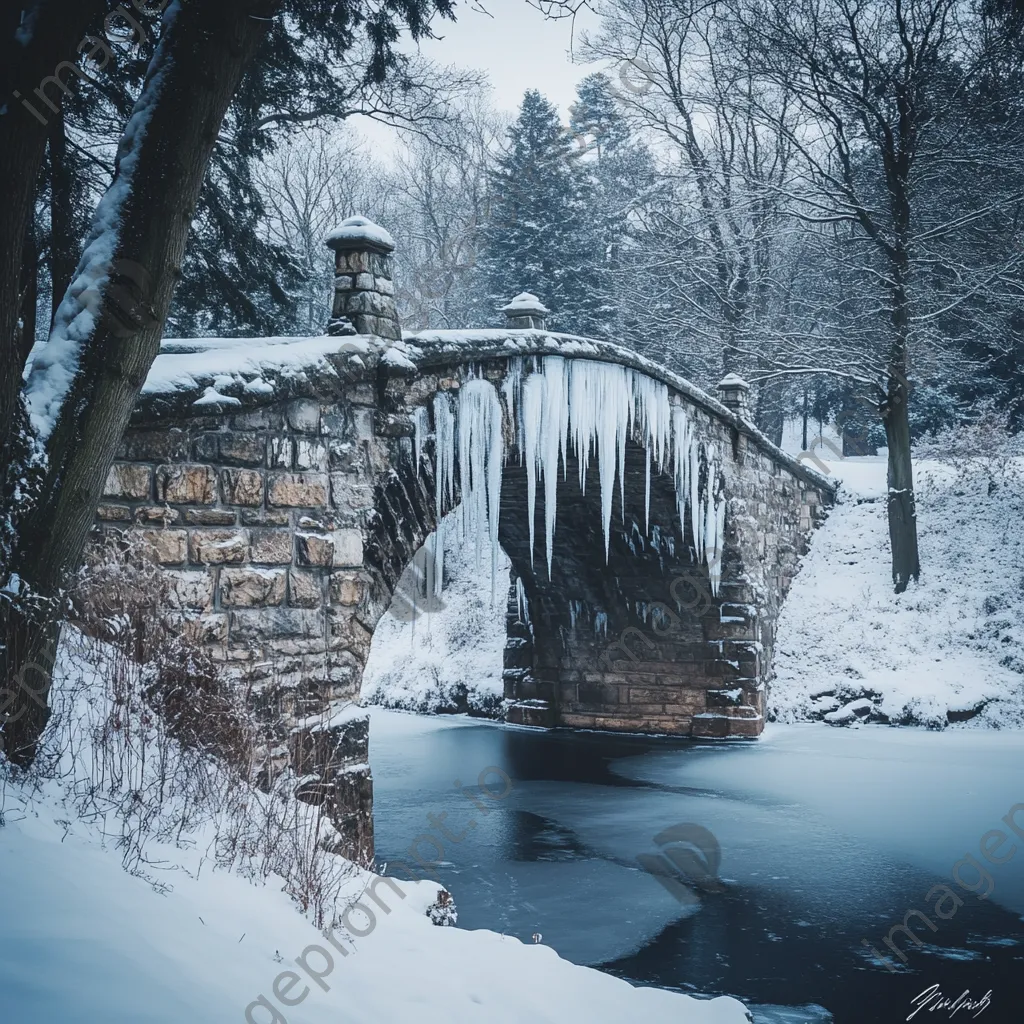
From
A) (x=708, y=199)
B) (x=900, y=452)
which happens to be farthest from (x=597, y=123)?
(x=900, y=452)

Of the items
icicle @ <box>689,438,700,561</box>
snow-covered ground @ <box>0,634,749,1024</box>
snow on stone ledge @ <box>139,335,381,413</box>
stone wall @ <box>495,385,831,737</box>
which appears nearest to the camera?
snow-covered ground @ <box>0,634,749,1024</box>

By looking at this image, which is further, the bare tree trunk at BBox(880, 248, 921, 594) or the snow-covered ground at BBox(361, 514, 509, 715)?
the snow-covered ground at BBox(361, 514, 509, 715)

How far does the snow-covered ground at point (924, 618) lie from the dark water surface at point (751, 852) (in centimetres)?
56

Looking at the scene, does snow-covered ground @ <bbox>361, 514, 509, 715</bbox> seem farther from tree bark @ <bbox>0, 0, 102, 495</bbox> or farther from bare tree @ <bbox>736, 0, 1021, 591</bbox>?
tree bark @ <bbox>0, 0, 102, 495</bbox>

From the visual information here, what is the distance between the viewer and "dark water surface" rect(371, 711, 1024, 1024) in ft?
18.2

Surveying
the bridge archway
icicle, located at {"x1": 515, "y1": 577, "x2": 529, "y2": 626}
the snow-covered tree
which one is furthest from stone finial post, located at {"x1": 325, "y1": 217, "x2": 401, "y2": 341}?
icicle, located at {"x1": 515, "y1": 577, "x2": 529, "y2": 626}

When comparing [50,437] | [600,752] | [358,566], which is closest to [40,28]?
[50,437]

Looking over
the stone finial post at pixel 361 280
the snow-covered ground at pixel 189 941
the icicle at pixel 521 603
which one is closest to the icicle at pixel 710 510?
the icicle at pixel 521 603

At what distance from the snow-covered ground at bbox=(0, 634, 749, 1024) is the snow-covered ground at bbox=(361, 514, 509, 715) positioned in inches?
381

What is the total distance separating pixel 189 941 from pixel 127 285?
224 centimetres

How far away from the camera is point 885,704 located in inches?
489

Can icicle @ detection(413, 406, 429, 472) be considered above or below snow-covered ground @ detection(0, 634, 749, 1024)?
above

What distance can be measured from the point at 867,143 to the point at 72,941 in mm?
15467

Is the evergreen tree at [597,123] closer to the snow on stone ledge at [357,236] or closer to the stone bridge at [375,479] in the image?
the stone bridge at [375,479]
